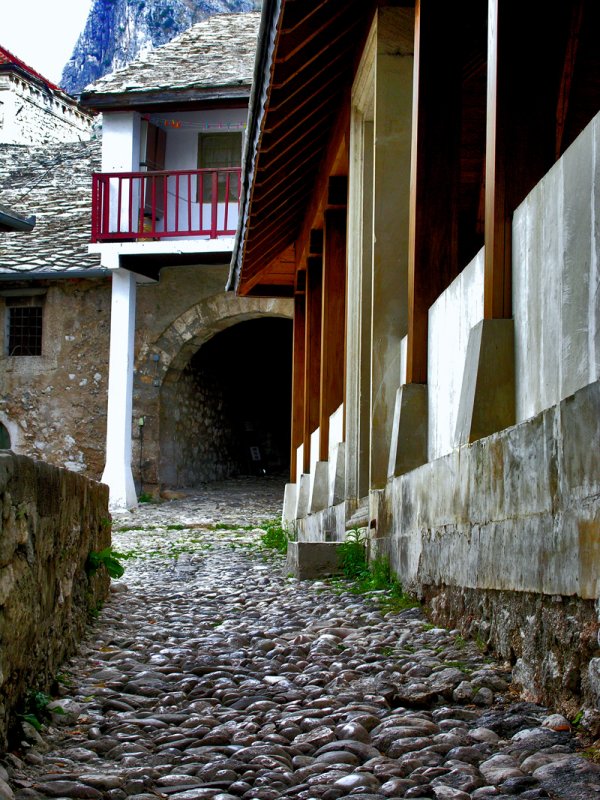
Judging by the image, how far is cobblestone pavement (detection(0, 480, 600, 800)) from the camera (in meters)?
2.06

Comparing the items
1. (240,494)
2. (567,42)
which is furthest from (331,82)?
(240,494)

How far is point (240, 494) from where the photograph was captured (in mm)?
17094

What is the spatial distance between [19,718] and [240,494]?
48.1ft

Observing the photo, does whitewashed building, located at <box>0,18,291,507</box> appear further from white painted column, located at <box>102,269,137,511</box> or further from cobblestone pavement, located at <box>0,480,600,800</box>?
cobblestone pavement, located at <box>0,480,600,800</box>

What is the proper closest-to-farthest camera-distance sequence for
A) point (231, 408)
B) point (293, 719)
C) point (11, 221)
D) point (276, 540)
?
point (293, 719), point (11, 221), point (276, 540), point (231, 408)

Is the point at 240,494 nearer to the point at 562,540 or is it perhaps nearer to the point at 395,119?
the point at 395,119

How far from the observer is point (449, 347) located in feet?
13.0

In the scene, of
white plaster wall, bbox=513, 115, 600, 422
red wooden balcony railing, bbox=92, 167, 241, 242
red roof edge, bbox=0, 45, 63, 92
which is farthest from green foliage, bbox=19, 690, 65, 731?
red roof edge, bbox=0, 45, 63, 92

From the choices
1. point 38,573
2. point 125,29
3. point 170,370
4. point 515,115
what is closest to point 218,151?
point 170,370

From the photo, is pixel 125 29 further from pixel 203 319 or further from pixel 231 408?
pixel 203 319

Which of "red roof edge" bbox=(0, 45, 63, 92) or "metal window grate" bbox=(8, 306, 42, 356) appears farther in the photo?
"red roof edge" bbox=(0, 45, 63, 92)

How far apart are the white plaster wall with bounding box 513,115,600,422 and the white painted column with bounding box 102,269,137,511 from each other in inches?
506

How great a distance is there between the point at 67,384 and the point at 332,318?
890 centimetres

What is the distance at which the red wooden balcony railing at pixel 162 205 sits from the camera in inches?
594
